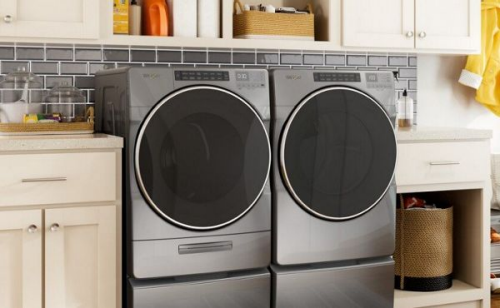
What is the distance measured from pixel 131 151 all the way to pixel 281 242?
66 centimetres

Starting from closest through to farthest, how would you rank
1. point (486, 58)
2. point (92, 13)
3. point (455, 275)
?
point (92, 13)
point (455, 275)
point (486, 58)

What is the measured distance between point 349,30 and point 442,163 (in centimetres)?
72

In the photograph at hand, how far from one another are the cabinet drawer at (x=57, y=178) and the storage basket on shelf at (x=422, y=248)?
4.41ft

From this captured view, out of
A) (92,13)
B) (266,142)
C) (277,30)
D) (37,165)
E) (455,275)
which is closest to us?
(37,165)

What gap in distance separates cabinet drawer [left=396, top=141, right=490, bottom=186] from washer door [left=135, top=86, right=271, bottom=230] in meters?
0.71

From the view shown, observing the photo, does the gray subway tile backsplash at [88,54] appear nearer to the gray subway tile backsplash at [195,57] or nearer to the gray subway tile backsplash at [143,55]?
the gray subway tile backsplash at [143,55]

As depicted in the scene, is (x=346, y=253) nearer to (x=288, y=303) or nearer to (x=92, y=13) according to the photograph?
(x=288, y=303)

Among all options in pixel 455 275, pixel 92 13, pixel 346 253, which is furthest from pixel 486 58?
pixel 92 13

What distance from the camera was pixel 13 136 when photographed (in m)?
2.62

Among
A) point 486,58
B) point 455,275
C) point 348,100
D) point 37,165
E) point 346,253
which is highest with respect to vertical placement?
point 486,58

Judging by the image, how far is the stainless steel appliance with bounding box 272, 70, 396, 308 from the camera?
8.67ft

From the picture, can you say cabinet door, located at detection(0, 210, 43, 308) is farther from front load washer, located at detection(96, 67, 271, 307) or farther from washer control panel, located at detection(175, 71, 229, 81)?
washer control panel, located at detection(175, 71, 229, 81)

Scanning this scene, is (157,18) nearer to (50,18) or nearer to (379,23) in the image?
(50,18)

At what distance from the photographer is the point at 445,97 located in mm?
3824
